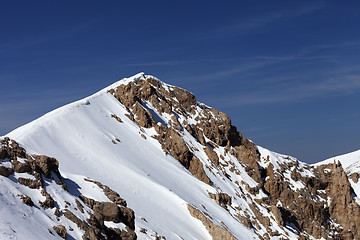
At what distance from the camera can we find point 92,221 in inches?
1003

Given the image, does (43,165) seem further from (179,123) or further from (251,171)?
(251,171)

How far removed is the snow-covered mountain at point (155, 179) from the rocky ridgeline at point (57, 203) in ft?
0.28

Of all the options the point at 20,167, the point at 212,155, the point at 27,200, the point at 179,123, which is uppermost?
the point at 179,123

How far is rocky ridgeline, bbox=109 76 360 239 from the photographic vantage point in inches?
3059

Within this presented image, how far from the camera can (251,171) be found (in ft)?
311

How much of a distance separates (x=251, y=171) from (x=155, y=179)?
43157mm

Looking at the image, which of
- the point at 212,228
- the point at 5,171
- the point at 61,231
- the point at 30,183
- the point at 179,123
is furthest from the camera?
the point at 179,123

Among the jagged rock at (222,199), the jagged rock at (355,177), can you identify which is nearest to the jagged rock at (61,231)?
the jagged rock at (222,199)

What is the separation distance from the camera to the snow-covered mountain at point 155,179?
24.8 m

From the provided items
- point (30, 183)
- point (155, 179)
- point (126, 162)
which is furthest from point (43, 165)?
point (155, 179)

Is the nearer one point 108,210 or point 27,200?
point 27,200

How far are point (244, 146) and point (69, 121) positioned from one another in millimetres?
55712

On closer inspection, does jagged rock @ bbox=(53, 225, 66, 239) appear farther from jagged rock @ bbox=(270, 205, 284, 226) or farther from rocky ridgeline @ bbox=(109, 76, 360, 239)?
jagged rock @ bbox=(270, 205, 284, 226)

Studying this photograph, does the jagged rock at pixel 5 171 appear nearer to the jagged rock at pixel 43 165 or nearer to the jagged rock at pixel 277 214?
the jagged rock at pixel 43 165
